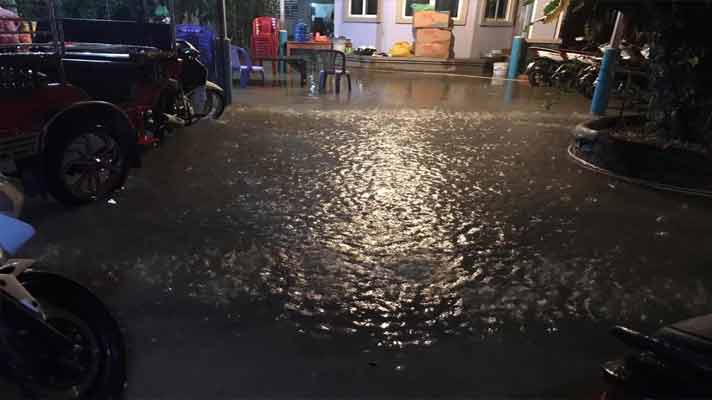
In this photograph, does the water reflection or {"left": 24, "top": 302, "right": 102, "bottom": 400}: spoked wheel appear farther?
the water reflection

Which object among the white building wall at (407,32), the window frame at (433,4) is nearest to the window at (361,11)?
the white building wall at (407,32)

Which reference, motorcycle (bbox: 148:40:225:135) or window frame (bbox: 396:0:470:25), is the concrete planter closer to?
motorcycle (bbox: 148:40:225:135)

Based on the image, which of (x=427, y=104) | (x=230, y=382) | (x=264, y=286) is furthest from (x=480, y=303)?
(x=427, y=104)

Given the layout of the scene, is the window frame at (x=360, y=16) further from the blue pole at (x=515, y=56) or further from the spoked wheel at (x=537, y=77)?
the spoked wheel at (x=537, y=77)

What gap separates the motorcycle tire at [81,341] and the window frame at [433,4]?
17004mm

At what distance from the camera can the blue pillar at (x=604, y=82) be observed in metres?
8.29

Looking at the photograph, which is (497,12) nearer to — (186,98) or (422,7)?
(422,7)

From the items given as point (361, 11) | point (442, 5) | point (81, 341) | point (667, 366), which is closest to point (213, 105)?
point (81, 341)

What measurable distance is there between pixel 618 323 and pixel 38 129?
4169mm

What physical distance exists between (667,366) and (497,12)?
1825 cm

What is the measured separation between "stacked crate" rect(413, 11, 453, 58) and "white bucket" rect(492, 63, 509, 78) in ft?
6.64

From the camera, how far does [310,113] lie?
8.14 m

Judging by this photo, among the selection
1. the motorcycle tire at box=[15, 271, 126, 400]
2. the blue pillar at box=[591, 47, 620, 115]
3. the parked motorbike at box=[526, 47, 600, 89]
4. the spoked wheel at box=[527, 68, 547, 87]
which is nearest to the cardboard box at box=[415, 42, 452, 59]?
the parked motorbike at box=[526, 47, 600, 89]

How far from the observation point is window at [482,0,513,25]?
17.0m
